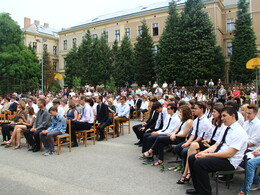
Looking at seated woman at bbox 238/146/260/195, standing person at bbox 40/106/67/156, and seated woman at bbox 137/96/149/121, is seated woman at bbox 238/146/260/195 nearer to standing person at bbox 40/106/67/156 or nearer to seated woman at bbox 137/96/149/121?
standing person at bbox 40/106/67/156

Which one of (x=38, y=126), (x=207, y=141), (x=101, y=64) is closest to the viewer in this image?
(x=207, y=141)

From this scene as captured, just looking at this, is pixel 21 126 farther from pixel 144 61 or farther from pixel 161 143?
pixel 144 61

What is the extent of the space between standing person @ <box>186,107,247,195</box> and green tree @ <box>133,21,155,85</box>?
29614 mm

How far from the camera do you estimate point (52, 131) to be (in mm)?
7223

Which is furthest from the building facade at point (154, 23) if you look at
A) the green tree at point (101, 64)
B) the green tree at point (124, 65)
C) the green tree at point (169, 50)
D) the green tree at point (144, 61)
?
the green tree at point (144, 61)

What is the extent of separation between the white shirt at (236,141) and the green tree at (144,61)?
29680mm

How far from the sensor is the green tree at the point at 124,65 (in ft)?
118

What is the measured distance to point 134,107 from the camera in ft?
50.4

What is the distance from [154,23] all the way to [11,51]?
2290cm

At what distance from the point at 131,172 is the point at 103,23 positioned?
4320 cm

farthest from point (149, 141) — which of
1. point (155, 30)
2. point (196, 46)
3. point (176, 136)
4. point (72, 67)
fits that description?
point (72, 67)

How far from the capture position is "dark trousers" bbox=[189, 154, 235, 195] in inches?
150

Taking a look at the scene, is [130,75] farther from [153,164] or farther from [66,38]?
[153,164]

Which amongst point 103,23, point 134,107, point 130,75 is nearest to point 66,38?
point 103,23
